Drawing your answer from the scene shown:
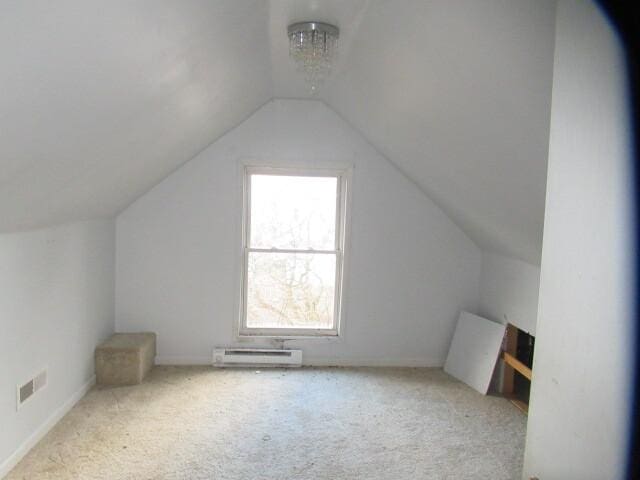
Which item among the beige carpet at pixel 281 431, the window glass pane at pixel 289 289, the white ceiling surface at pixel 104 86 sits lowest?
the beige carpet at pixel 281 431

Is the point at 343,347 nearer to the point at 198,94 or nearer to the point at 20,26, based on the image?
the point at 198,94

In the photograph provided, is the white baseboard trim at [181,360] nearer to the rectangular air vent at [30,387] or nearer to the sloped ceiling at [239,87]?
the rectangular air vent at [30,387]

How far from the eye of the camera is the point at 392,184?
13.7 ft

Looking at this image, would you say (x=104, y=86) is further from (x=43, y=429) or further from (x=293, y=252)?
(x=293, y=252)

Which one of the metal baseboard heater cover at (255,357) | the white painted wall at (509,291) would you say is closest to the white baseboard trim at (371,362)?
the metal baseboard heater cover at (255,357)

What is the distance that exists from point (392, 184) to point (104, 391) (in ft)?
9.44

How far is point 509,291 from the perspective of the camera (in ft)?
12.3

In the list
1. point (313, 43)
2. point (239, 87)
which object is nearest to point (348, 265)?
point (239, 87)

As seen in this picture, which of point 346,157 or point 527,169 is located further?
point 346,157

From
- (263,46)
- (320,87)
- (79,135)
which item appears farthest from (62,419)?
(320,87)

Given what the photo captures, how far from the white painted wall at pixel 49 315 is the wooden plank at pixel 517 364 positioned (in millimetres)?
3200

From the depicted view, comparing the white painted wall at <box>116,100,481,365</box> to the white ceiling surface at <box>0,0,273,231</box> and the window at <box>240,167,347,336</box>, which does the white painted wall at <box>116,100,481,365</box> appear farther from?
the white ceiling surface at <box>0,0,273,231</box>

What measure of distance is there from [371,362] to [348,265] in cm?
92

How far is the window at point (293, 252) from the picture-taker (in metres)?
4.17
